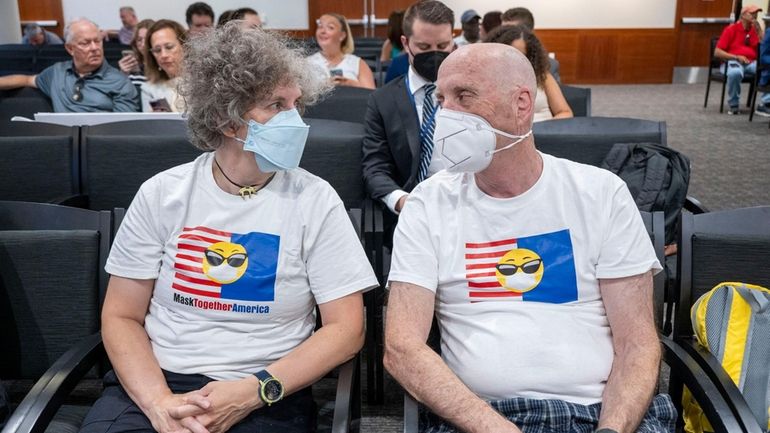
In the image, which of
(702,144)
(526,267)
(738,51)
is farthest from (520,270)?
(738,51)

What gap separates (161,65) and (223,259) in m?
2.70

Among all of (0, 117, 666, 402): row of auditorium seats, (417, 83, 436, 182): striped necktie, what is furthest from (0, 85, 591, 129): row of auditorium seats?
(417, 83, 436, 182): striped necktie

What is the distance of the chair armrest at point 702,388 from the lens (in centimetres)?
145

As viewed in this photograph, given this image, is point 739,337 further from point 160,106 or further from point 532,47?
point 160,106

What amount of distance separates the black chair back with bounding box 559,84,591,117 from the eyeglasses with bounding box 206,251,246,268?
2.88 metres

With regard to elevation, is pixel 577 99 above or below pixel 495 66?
below

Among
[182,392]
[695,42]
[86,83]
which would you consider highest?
[86,83]

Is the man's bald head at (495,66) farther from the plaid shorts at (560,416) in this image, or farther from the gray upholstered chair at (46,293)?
the gray upholstered chair at (46,293)

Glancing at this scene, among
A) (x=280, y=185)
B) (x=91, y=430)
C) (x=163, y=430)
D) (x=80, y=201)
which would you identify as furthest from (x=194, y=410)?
(x=80, y=201)

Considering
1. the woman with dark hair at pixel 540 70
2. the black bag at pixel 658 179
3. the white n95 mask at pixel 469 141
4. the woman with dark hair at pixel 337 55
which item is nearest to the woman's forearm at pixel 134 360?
the white n95 mask at pixel 469 141

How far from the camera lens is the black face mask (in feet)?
9.28

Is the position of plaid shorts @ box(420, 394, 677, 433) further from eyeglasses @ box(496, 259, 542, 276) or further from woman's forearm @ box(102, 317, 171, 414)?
woman's forearm @ box(102, 317, 171, 414)

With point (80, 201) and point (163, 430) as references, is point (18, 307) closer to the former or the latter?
point (163, 430)

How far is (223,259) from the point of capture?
1671 mm
